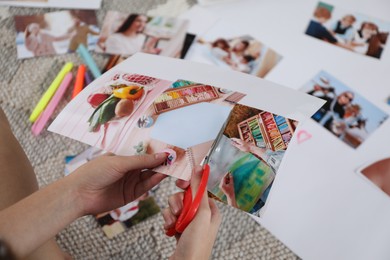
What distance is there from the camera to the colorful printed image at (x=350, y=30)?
2.51ft

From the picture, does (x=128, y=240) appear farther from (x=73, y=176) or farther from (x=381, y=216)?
(x=381, y=216)

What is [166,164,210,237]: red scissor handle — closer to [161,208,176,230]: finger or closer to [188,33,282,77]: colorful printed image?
[161,208,176,230]: finger

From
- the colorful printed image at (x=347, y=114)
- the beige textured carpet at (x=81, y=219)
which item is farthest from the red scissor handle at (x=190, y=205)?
the colorful printed image at (x=347, y=114)

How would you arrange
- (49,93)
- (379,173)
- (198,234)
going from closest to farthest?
(198,234), (379,173), (49,93)

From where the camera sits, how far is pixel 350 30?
0.78m

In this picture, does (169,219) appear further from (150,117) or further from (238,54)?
(238,54)

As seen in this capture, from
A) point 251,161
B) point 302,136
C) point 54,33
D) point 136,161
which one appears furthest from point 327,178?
point 54,33

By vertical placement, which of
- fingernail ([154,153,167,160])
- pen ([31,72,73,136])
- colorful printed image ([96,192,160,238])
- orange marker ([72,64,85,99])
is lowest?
colorful printed image ([96,192,160,238])

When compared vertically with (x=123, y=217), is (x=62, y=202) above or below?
above

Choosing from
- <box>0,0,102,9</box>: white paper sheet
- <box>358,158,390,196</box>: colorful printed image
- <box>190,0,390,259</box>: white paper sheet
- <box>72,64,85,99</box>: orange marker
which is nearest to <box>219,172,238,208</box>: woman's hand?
<box>190,0,390,259</box>: white paper sheet

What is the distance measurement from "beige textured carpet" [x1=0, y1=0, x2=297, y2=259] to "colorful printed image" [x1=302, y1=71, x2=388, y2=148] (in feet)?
0.71

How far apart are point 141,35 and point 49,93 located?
22cm

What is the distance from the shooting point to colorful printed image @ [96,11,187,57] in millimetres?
783

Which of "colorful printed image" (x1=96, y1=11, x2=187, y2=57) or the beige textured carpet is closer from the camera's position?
the beige textured carpet
